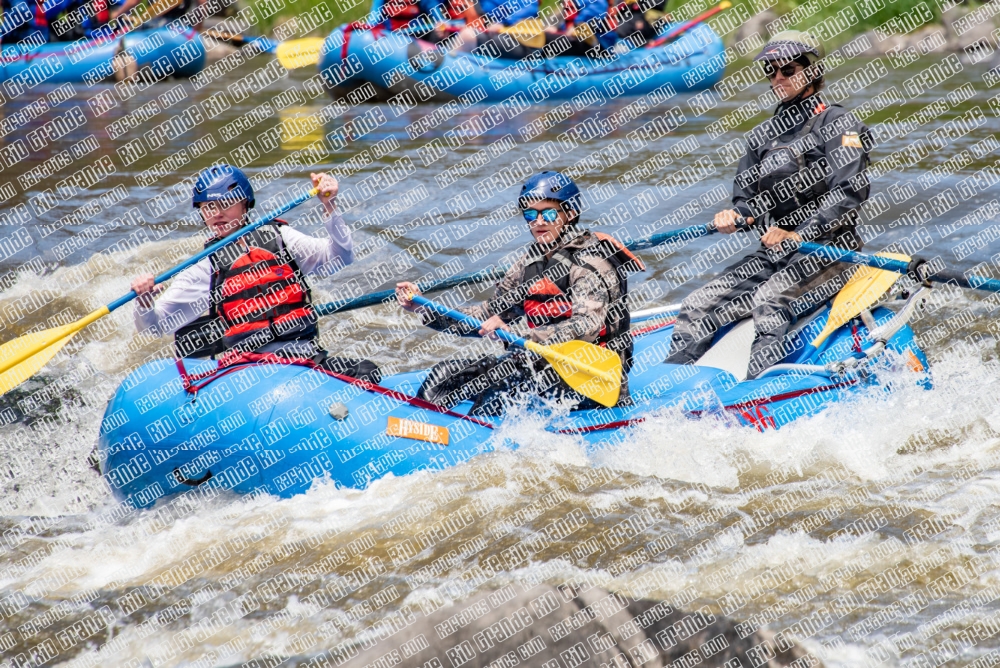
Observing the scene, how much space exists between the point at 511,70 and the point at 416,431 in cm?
914

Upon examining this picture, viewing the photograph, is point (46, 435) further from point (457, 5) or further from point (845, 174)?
point (457, 5)

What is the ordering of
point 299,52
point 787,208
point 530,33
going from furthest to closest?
1. point 299,52
2. point 530,33
3. point 787,208

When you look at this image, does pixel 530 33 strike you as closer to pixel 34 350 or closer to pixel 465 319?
pixel 465 319

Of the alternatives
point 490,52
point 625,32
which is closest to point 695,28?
point 625,32

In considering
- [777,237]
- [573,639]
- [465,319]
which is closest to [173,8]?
[465,319]

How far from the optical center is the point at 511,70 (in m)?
13.4

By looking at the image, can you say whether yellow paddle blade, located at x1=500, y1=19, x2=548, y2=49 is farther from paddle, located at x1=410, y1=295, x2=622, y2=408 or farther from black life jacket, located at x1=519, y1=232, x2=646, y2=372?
paddle, located at x1=410, y1=295, x2=622, y2=408

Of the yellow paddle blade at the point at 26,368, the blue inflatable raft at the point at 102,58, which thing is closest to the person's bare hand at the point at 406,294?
the yellow paddle blade at the point at 26,368

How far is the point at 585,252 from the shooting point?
484 centimetres

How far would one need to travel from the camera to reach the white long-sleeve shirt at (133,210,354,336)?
16.0 ft

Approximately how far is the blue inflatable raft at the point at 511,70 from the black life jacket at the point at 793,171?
8.16 m

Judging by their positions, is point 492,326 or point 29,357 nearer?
point 492,326

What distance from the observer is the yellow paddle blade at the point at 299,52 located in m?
14.0

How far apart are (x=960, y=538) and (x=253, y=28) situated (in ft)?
51.8
